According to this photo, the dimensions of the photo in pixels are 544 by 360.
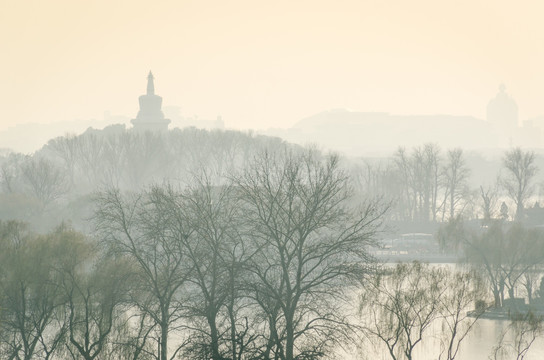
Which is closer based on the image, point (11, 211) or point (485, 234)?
point (485, 234)

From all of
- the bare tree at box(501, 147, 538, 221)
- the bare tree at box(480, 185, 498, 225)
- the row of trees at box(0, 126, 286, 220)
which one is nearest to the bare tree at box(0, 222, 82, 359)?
the bare tree at box(480, 185, 498, 225)

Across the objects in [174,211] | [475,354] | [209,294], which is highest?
[174,211]

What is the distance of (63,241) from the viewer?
41.2 m

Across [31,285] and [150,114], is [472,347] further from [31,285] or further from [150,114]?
[150,114]

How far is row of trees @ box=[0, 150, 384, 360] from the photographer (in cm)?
3391

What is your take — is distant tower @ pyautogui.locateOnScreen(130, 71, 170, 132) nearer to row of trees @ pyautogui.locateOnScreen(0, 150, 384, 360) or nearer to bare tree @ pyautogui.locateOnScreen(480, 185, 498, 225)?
bare tree @ pyautogui.locateOnScreen(480, 185, 498, 225)

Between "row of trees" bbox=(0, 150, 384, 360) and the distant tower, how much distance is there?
101 metres

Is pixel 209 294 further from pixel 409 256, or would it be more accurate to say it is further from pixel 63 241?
pixel 409 256

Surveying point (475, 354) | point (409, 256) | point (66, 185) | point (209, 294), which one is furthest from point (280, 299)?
point (66, 185)

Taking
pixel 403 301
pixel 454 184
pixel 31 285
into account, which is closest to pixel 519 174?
pixel 454 184

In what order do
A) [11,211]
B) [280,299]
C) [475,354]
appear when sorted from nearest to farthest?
[280,299] < [475,354] < [11,211]

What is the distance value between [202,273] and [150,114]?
4430 inches

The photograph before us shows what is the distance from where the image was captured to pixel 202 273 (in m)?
36.8

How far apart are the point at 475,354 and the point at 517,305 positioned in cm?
1039
